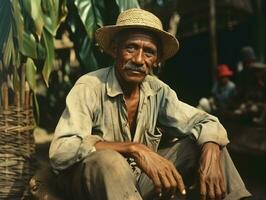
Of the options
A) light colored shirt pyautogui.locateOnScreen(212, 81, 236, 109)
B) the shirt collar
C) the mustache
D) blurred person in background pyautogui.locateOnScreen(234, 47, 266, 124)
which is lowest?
light colored shirt pyautogui.locateOnScreen(212, 81, 236, 109)

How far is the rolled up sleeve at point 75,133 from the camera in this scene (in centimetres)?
256

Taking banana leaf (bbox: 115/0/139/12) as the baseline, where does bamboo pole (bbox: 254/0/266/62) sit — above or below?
below

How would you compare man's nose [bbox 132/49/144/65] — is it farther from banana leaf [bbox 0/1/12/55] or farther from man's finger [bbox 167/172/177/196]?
banana leaf [bbox 0/1/12/55]

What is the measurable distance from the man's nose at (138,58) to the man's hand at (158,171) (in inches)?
19.7

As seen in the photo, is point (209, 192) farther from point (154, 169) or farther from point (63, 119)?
point (63, 119)

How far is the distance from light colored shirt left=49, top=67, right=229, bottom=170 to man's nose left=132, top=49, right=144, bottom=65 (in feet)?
0.60

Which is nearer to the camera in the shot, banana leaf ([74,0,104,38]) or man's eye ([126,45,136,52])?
man's eye ([126,45,136,52])

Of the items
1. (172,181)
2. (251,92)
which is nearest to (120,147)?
(172,181)

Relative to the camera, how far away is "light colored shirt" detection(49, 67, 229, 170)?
2607 millimetres

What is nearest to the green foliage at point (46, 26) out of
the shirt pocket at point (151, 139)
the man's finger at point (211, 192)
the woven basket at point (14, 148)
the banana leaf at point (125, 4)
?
the banana leaf at point (125, 4)

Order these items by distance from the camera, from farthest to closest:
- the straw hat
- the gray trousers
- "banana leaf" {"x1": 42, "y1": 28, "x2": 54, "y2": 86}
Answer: "banana leaf" {"x1": 42, "y1": 28, "x2": 54, "y2": 86} → the straw hat → the gray trousers

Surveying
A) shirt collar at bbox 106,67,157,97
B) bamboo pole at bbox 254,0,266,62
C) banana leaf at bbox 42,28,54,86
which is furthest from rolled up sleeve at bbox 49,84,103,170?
bamboo pole at bbox 254,0,266,62

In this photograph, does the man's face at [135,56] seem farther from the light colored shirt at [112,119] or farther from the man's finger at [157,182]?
the man's finger at [157,182]

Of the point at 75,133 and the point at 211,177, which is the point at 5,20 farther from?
the point at 211,177
